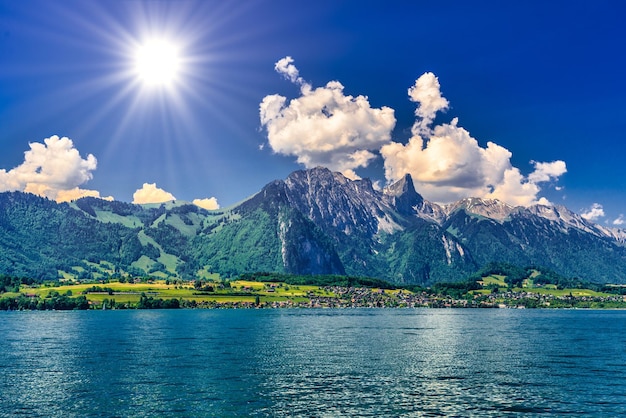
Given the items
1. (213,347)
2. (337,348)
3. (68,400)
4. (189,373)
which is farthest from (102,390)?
(337,348)

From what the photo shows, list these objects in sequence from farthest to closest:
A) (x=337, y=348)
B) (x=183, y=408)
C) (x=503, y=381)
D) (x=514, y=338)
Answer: (x=514, y=338) → (x=337, y=348) → (x=503, y=381) → (x=183, y=408)

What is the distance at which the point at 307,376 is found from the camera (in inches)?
3728

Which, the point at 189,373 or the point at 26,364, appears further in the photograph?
the point at 26,364

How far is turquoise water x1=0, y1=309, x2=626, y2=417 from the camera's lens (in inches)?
2810

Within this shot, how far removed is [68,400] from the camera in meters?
75.4

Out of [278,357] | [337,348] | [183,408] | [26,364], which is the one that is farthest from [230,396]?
[337,348]

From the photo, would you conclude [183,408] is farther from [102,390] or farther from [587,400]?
[587,400]

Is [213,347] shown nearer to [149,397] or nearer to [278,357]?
[278,357]

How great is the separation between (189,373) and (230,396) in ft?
70.3

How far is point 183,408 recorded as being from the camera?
232ft

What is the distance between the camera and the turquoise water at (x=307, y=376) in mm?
71375

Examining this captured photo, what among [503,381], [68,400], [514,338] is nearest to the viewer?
[68,400]

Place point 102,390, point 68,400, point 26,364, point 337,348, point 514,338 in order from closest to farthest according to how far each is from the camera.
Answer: point 68,400
point 102,390
point 26,364
point 337,348
point 514,338

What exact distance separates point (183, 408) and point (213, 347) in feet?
231
